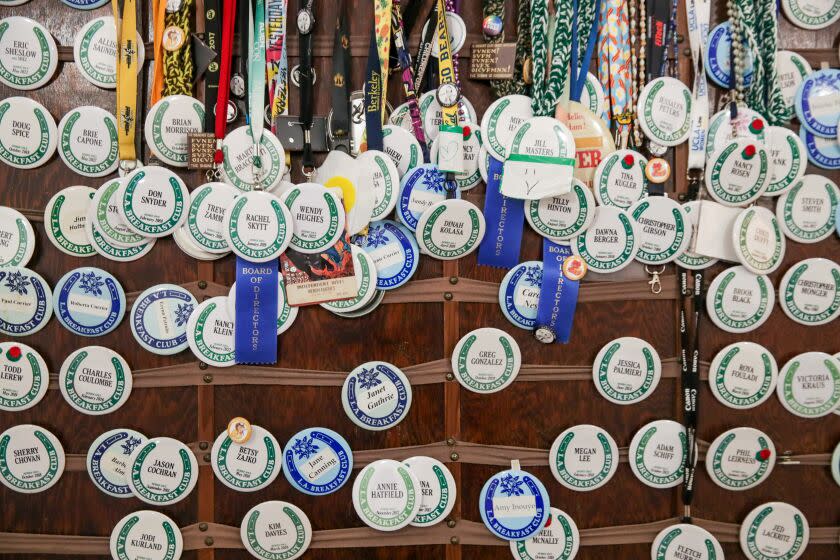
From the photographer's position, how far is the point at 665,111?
143 cm

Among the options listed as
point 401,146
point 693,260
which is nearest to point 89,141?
point 401,146

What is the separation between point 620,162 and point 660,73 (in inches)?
9.5

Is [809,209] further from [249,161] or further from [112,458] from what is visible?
[112,458]

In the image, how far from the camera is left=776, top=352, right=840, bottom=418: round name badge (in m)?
1.49

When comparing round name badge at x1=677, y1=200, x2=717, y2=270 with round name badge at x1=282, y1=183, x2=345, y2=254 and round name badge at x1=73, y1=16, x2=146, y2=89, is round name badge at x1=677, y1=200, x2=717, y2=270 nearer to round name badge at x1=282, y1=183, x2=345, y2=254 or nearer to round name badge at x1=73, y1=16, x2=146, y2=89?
round name badge at x1=282, y1=183, x2=345, y2=254

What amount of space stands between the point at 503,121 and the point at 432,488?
896 mm

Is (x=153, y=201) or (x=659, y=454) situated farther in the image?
(x=659, y=454)

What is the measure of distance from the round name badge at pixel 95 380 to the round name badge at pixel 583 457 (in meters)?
1.05

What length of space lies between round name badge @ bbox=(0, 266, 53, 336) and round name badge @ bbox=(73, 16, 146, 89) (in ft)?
1.58

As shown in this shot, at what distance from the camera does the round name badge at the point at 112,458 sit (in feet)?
4.72

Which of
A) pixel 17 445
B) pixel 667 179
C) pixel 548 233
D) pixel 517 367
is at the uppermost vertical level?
pixel 667 179

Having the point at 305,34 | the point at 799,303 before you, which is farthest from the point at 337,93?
the point at 799,303

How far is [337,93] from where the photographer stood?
1.40 meters

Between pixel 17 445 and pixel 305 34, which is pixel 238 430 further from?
pixel 305 34
